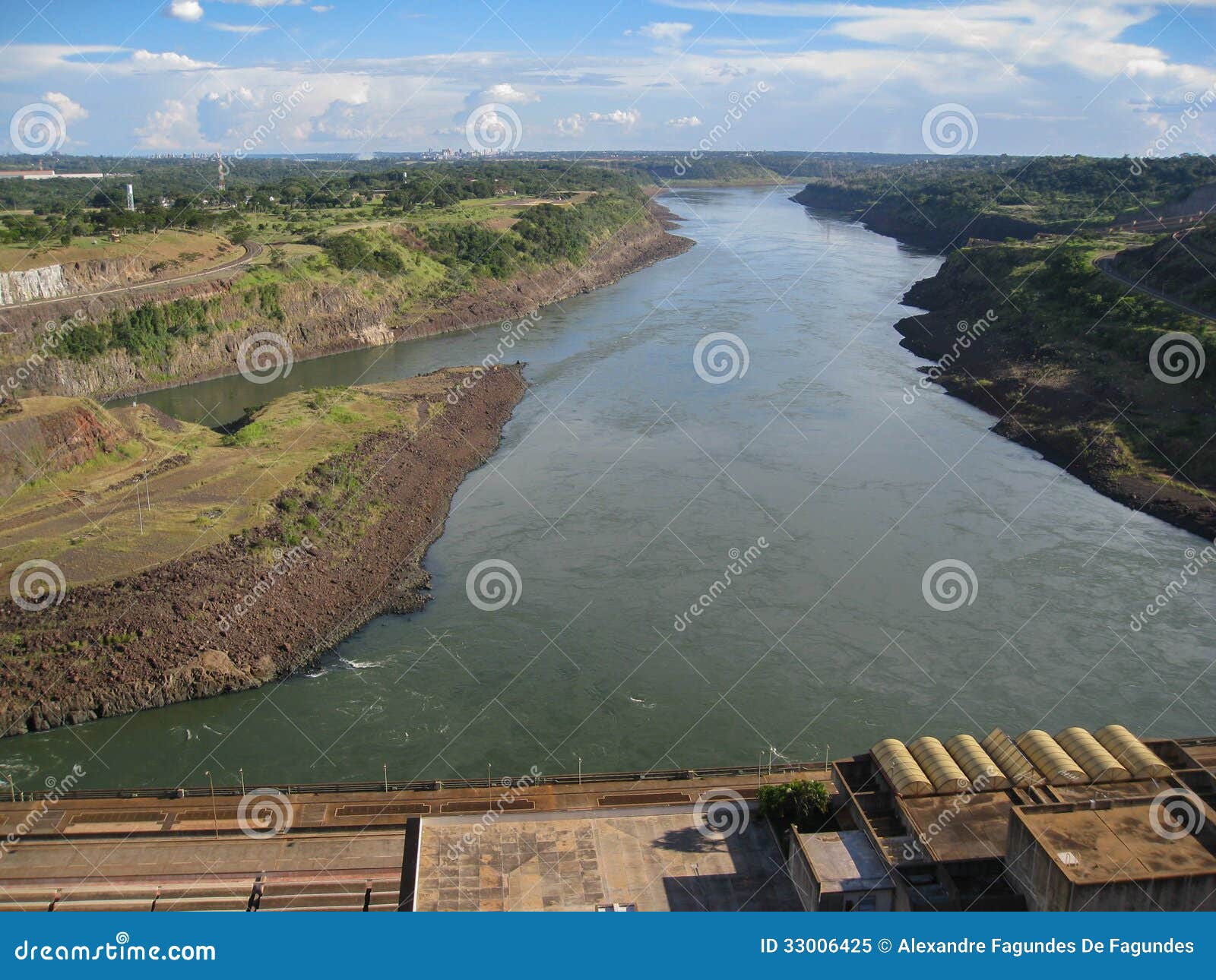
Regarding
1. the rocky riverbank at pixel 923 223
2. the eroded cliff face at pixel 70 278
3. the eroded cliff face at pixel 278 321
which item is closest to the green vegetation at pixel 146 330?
the eroded cliff face at pixel 278 321

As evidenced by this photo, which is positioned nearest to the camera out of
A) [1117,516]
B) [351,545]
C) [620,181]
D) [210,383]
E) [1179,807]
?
[1179,807]

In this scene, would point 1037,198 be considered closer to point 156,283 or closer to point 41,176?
point 156,283

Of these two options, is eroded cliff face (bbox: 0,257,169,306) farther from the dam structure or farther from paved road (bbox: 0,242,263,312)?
the dam structure

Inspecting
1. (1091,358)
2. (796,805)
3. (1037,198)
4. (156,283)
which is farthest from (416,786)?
(1037,198)

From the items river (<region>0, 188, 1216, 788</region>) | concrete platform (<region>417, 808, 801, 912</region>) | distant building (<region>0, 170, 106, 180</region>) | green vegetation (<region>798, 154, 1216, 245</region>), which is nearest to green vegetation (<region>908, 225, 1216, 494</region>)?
river (<region>0, 188, 1216, 788</region>)

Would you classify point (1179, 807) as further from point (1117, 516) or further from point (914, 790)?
point (1117, 516)

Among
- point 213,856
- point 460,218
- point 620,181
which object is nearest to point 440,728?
point 213,856
